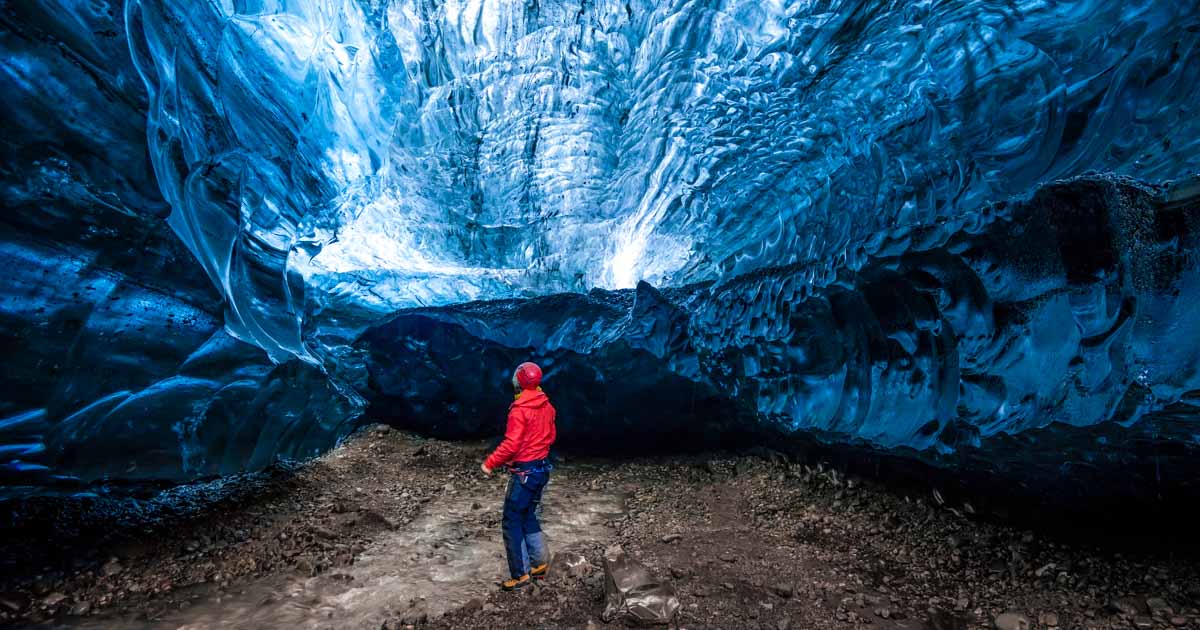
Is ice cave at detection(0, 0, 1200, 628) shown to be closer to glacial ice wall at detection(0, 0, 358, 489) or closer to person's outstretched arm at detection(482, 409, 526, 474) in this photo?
glacial ice wall at detection(0, 0, 358, 489)

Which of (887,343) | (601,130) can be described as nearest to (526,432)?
(887,343)

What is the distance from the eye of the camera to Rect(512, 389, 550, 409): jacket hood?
10.8ft

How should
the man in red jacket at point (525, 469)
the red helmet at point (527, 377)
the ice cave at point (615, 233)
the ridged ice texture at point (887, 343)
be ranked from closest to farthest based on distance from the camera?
the ridged ice texture at point (887, 343)
the ice cave at point (615, 233)
the man in red jacket at point (525, 469)
the red helmet at point (527, 377)

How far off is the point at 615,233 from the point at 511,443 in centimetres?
401

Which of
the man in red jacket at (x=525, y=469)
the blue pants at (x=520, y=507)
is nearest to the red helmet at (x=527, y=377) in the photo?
the man in red jacket at (x=525, y=469)

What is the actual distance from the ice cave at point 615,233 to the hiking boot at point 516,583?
99.7 inches

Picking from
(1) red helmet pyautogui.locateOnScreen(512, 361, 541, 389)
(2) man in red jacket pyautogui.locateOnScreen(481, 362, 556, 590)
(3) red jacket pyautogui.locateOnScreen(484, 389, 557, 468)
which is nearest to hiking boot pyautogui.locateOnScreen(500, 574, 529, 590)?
(2) man in red jacket pyautogui.locateOnScreen(481, 362, 556, 590)

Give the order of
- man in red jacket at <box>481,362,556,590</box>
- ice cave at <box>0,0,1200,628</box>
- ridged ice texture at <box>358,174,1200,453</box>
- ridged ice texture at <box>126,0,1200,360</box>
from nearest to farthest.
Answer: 1. ridged ice texture at <box>358,174,1200,453</box>
2. ice cave at <box>0,0,1200,628</box>
3. ridged ice texture at <box>126,0,1200,360</box>
4. man in red jacket at <box>481,362,556,590</box>

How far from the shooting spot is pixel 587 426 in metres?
6.19

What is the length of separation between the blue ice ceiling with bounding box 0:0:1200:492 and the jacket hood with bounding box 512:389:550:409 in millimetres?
2334

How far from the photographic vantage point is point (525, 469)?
3.20 m

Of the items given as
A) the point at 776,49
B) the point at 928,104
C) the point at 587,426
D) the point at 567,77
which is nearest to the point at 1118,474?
the point at 928,104

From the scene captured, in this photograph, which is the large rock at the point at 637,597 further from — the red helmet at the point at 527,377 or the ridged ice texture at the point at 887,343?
the ridged ice texture at the point at 887,343

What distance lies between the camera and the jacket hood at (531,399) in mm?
3277
